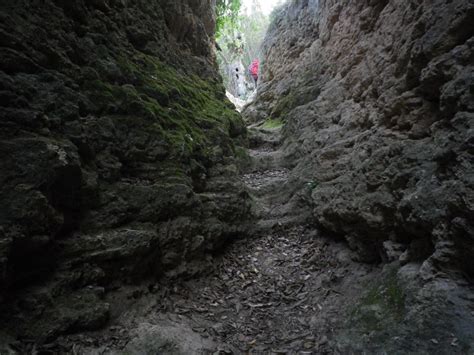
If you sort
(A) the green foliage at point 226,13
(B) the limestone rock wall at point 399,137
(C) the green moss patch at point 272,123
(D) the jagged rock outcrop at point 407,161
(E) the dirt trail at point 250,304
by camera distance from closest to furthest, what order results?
1. (D) the jagged rock outcrop at point 407,161
2. (B) the limestone rock wall at point 399,137
3. (E) the dirt trail at point 250,304
4. (C) the green moss patch at point 272,123
5. (A) the green foliage at point 226,13

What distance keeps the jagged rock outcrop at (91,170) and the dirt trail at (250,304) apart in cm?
30

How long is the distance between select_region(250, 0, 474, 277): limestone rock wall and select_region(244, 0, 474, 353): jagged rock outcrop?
0.01 metres

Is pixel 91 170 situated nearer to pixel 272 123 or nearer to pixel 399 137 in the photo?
pixel 399 137

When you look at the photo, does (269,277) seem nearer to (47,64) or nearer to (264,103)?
(47,64)

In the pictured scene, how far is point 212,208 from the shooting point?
5469 mm

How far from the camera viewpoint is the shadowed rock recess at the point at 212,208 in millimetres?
2859

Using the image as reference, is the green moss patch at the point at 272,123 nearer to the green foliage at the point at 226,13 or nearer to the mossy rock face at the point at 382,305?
the green foliage at the point at 226,13

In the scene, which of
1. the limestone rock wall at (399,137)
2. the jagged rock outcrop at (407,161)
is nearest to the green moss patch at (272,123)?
the limestone rock wall at (399,137)

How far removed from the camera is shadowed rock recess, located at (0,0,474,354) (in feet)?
9.38

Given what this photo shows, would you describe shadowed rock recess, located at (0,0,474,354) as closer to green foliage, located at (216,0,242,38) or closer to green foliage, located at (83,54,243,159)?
green foliage, located at (83,54,243,159)

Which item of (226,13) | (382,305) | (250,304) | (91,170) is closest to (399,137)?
(382,305)

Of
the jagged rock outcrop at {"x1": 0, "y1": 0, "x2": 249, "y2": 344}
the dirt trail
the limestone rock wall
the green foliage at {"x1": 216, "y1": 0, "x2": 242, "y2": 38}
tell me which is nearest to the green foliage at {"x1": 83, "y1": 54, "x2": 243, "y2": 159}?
the jagged rock outcrop at {"x1": 0, "y1": 0, "x2": 249, "y2": 344}

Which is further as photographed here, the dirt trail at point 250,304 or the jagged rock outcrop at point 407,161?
the dirt trail at point 250,304

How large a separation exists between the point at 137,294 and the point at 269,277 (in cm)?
218
